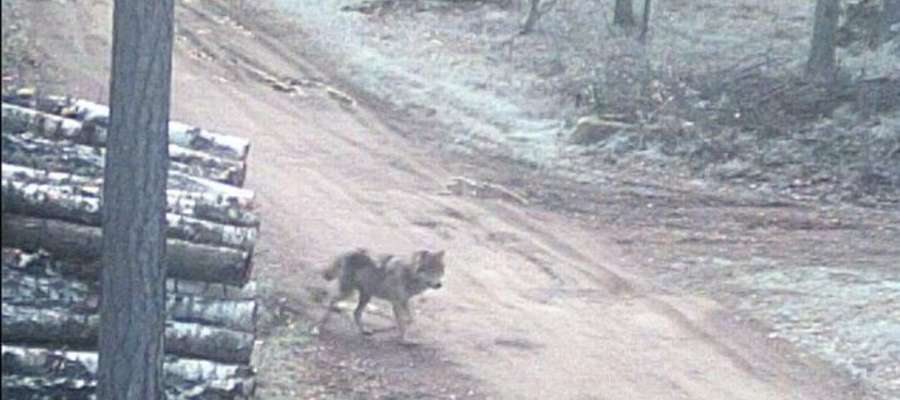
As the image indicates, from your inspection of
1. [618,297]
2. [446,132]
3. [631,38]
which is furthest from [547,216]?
[631,38]

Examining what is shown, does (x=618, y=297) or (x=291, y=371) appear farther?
(x=618, y=297)

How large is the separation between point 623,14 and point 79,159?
23778 millimetres

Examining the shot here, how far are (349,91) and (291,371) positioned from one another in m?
15.3

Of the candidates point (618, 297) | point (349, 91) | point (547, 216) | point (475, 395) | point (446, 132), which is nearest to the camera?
point (475, 395)

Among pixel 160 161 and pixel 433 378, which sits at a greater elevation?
pixel 160 161

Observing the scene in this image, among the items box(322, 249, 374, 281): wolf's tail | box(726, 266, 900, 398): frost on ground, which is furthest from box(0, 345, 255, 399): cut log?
box(726, 266, 900, 398): frost on ground

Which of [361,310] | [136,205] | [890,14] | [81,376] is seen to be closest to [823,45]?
[890,14]

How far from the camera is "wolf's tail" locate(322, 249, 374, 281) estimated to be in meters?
14.6

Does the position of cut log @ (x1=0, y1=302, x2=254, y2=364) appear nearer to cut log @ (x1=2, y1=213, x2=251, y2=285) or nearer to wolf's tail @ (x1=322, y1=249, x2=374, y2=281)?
cut log @ (x1=2, y1=213, x2=251, y2=285)

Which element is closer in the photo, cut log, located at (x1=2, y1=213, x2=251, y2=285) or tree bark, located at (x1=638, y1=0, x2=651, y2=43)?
cut log, located at (x1=2, y1=213, x2=251, y2=285)

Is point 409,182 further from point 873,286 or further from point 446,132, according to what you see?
point 873,286

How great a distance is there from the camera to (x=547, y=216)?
21.0 metres

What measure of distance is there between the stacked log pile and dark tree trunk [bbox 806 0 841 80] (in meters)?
17.3

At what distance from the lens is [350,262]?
14.6 metres
